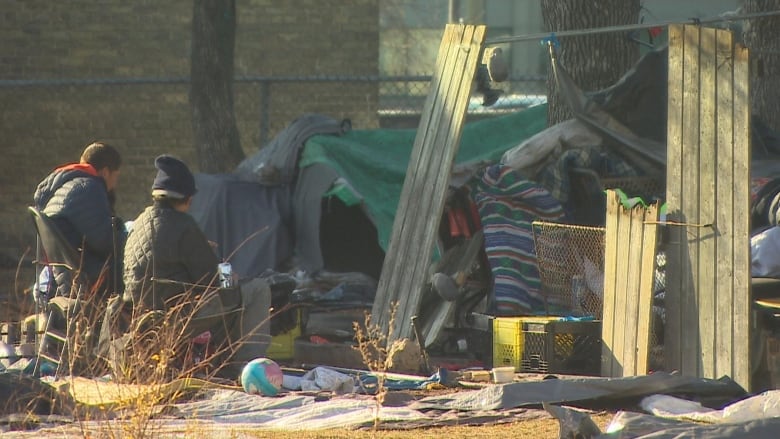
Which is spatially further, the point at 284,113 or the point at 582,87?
the point at 284,113

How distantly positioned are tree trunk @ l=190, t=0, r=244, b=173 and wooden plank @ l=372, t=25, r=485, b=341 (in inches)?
186

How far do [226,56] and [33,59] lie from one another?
3818 mm

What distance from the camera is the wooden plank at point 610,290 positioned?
8375 millimetres

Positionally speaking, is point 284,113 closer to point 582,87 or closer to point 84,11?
point 84,11

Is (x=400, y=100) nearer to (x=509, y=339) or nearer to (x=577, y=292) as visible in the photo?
(x=577, y=292)

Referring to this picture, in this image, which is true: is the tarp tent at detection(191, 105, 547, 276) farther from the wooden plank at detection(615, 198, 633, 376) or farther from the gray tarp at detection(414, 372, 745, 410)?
the gray tarp at detection(414, 372, 745, 410)

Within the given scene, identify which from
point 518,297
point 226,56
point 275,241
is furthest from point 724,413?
point 226,56

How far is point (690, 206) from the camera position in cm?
811

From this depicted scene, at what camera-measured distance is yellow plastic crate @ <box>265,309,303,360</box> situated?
9.52 m

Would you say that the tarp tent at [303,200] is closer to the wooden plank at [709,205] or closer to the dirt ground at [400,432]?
the wooden plank at [709,205]

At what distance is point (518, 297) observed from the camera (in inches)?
374

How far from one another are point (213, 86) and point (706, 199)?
740cm

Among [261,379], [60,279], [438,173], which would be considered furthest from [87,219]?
[438,173]

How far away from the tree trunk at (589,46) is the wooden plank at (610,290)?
2.62 metres
